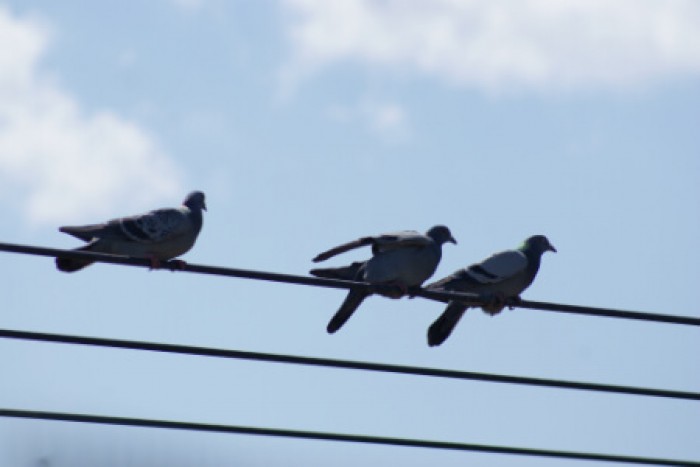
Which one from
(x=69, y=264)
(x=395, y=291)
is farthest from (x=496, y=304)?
(x=69, y=264)

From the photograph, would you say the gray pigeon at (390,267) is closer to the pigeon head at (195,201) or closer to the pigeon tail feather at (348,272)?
the pigeon tail feather at (348,272)

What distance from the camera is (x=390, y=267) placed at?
1241 centimetres

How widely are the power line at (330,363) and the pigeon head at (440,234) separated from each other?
18.3ft

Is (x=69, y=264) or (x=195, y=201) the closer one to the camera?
(x=69, y=264)

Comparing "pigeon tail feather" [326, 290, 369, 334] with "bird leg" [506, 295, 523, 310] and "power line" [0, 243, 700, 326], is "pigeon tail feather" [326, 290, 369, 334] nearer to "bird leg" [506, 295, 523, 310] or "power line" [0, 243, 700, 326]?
"bird leg" [506, 295, 523, 310]

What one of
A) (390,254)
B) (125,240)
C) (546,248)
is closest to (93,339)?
(125,240)

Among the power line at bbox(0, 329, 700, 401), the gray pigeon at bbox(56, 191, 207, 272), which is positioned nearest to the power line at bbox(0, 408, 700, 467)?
the power line at bbox(0, 329, 700, 401)

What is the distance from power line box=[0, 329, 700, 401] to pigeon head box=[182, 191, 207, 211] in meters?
5.72

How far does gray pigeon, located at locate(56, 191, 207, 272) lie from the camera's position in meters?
11.5

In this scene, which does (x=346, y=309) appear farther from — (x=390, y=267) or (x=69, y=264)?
(x=69, y=264)

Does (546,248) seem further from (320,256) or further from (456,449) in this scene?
(456,449)

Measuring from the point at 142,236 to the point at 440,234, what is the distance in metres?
3.28

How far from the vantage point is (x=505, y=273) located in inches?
523

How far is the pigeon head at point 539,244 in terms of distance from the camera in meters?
14.5
